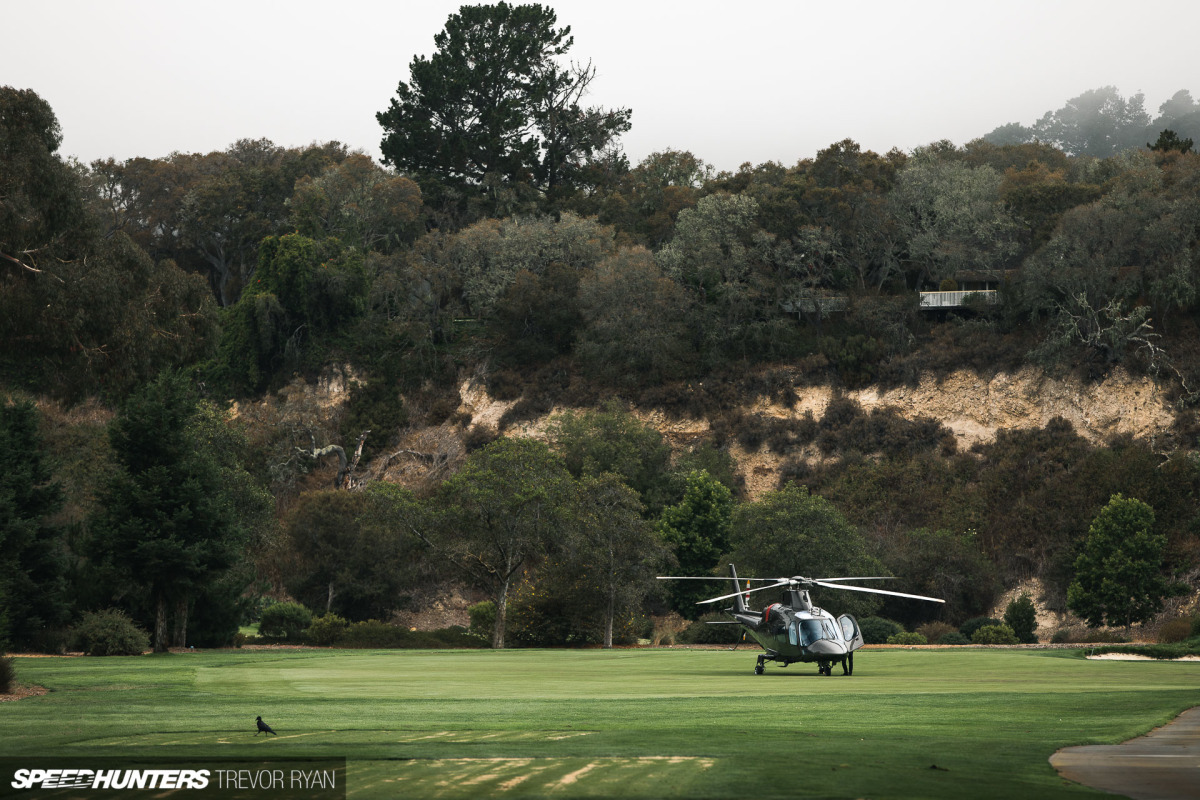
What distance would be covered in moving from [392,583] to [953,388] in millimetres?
38548

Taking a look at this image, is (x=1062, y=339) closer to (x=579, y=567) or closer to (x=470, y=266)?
(x=579, y=567)

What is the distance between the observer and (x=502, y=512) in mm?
51562

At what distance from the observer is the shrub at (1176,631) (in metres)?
46.7

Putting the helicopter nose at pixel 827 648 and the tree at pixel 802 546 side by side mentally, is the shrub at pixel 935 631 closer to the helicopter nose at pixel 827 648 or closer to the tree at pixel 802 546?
the tree at pixel 802 546

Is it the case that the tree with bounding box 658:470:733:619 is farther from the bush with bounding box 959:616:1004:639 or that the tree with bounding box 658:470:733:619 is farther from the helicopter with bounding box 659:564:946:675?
the helicopter with bounding box 659:564:946:675

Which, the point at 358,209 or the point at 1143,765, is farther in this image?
the point at 358,209

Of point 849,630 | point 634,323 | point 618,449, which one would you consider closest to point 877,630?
point 618,449

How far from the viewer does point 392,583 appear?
2356 inches

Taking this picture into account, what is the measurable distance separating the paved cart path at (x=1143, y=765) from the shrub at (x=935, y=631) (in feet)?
127

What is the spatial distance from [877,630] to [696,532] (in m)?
12.4

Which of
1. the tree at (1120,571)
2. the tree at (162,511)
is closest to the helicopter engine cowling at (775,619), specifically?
the tree at (162,511)

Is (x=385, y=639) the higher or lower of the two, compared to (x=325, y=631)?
lower

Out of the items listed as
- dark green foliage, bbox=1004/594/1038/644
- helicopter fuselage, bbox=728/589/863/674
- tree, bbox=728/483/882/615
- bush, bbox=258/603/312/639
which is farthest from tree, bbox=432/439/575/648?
helicopter fuselage, bbox=728/589/863/674

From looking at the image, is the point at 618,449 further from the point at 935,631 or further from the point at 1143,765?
the point at 1143,765
